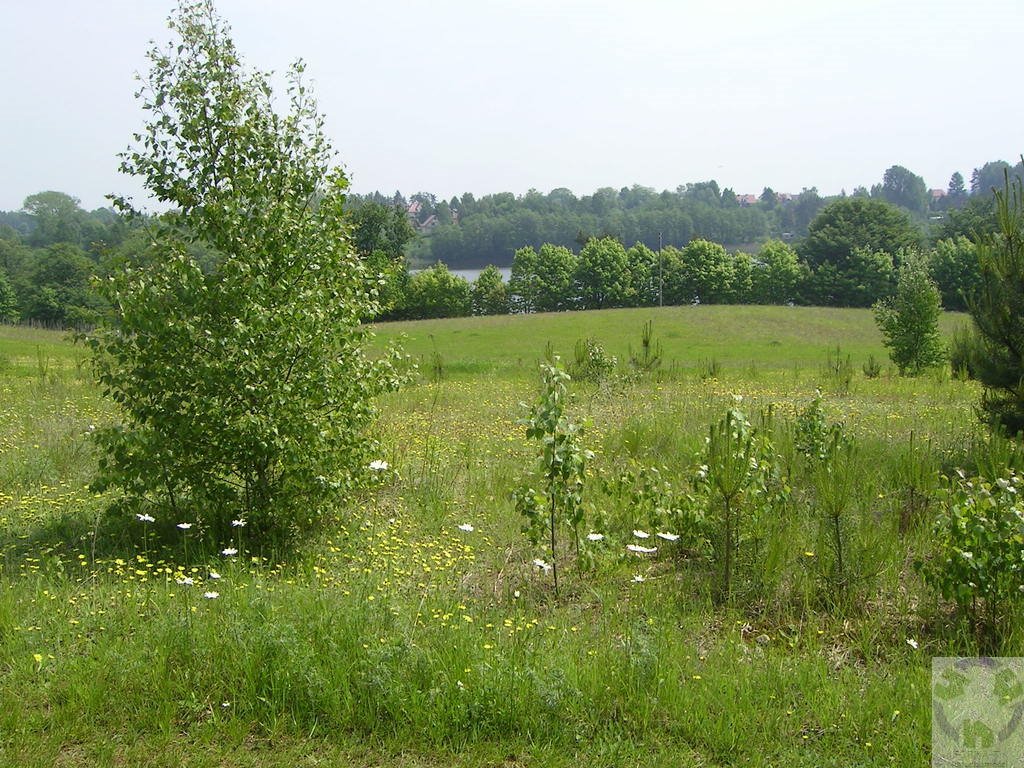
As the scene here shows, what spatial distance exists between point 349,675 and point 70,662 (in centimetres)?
157

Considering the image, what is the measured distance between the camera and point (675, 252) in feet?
270

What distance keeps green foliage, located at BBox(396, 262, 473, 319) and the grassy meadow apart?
67.7m

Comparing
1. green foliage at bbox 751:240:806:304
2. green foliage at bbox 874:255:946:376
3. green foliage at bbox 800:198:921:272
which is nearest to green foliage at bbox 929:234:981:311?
green foliage at bbox 800:198:921:272

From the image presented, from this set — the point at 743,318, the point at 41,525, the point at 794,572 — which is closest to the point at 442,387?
the point at 41,525

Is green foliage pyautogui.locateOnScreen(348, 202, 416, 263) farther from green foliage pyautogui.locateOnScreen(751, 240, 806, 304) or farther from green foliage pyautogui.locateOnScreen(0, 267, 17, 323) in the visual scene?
green foliage pyautogui.locateOnScreen(751, 240, 806, 304)

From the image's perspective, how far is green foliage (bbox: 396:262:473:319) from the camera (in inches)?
3007

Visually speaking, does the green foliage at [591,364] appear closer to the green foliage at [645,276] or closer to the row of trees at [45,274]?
→ the row of trees at [45,274]

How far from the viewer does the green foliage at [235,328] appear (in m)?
6.51

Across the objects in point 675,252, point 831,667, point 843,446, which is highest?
point 675,252

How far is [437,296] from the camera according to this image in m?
76.9

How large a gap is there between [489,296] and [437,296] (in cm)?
524

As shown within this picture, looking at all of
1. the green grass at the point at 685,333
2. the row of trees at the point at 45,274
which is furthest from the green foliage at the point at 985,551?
the row of trees at the point at 45,274

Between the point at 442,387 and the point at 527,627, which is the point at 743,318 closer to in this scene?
the point at 442,387

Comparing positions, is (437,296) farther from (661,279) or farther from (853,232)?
(853,232)
